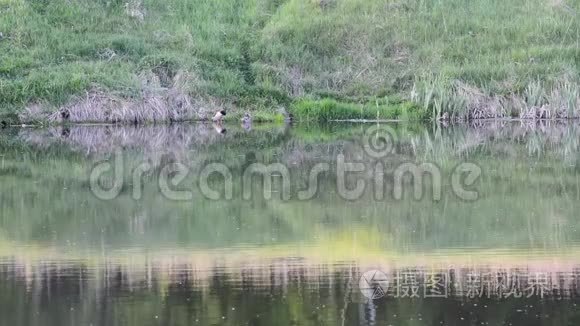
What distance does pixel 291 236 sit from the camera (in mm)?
14211

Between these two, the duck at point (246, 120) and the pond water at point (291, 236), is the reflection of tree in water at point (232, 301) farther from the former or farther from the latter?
the duck at point (246, 120)

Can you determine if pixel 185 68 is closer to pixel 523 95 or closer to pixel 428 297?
pixel 523 95

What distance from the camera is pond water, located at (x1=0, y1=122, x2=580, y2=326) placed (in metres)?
10.4

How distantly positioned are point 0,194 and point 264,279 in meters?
9.01

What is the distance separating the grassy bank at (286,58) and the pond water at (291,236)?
9.96 meters

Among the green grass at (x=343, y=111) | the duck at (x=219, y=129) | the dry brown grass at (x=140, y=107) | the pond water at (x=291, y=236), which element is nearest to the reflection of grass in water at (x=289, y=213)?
the pond water at (x=291, y=236)

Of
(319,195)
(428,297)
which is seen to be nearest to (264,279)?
(428,297)

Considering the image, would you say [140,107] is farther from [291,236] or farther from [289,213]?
[291,236]

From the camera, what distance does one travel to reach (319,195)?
18500mm

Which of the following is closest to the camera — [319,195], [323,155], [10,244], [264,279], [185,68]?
[264,279]

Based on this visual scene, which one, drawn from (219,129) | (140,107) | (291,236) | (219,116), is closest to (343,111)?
(219,116)

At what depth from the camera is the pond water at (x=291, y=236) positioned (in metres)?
10.4

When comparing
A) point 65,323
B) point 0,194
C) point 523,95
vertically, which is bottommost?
point 65,323

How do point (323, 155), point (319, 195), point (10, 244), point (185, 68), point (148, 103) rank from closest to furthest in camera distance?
point (10, 244) → point (319, 195) → point (323, 155) → point (148, 103) → point (185, 68)
